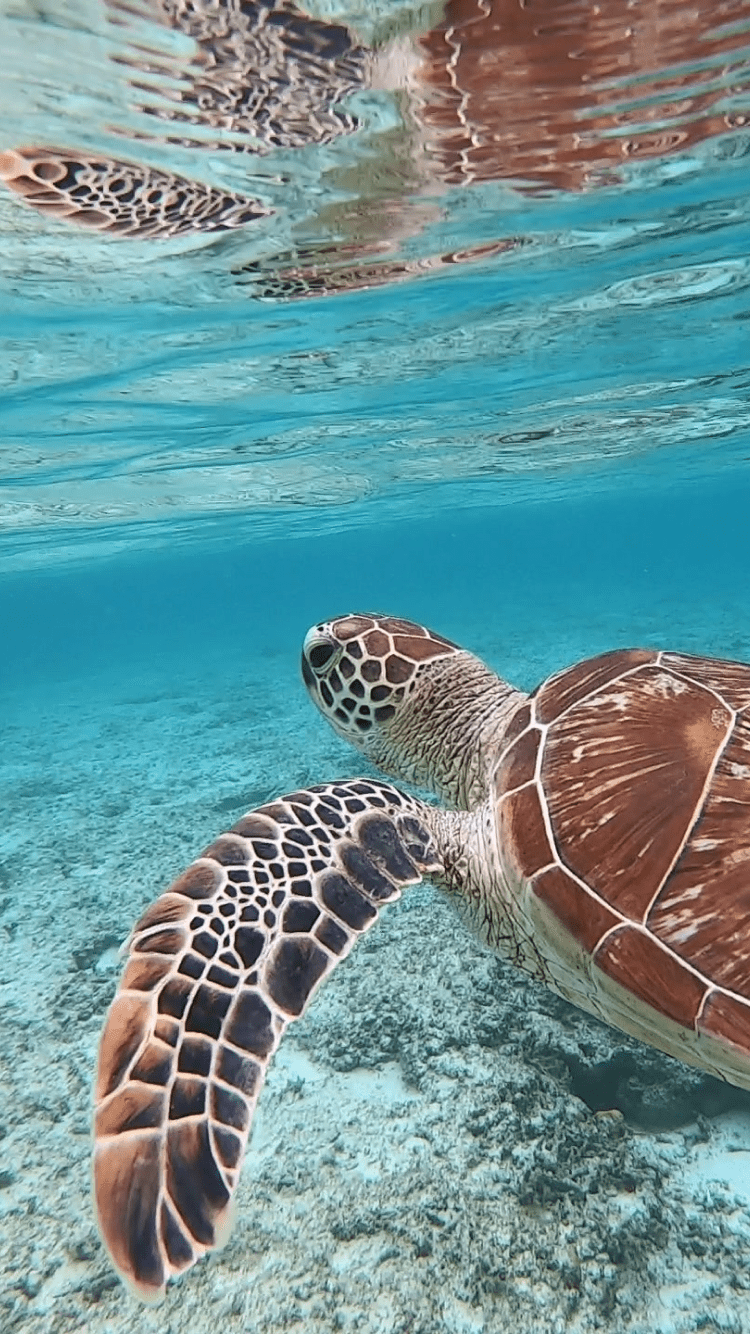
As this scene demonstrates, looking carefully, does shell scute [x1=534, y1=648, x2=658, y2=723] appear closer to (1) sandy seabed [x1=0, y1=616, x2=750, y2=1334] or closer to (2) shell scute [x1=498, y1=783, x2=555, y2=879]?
(2) shell scute [x1=498, y1=783, x2=555, y2=879]

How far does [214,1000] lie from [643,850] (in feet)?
5.06

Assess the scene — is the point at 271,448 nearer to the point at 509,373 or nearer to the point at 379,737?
the point at 509,373

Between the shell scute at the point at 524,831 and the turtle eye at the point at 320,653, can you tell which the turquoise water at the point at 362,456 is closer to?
the shell scute at the point at 524,831

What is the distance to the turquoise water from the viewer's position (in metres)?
3.35

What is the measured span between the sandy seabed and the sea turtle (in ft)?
3.01

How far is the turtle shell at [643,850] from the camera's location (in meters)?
2.61

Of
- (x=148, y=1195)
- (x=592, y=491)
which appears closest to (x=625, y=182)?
(x=148, y=1195)

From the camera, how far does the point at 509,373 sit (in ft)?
37.8

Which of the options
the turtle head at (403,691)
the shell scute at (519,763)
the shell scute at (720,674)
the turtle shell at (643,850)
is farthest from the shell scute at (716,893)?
the turtle head at (403,691)

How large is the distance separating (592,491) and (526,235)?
76.6 feet

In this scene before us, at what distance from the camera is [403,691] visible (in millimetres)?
4449

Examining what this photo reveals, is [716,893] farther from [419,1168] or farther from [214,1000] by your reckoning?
[419,1168]

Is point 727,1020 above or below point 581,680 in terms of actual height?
below

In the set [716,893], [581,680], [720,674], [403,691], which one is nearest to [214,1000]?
[716,893]
